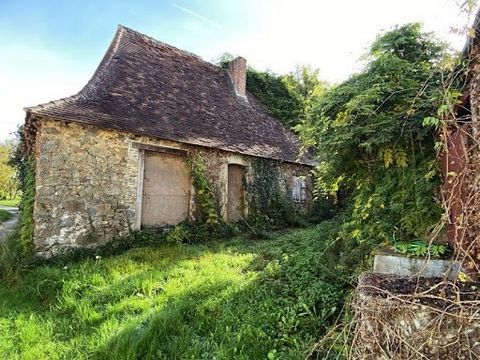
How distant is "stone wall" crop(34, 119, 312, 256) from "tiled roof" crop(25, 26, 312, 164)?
1.43 feet

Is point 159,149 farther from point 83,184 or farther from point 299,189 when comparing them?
point 299,189

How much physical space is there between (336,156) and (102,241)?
237 inches

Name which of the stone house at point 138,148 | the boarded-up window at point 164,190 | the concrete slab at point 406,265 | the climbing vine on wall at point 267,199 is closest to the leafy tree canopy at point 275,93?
the stone house at point 138,148

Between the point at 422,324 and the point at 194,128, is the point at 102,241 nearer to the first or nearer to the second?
the point at 194,128

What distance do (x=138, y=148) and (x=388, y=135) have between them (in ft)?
20.9

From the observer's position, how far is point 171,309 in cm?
408

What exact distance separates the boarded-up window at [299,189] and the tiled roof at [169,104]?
89 cm

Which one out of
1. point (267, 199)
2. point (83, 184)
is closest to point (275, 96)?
point (267, 199)

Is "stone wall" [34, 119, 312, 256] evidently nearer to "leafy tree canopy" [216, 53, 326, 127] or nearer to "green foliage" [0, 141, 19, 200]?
"leafy tree canopy" [216, 53, 326, 127]

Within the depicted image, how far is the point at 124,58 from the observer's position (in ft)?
33.1

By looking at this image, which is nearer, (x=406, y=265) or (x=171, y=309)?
(x=406, y=265)

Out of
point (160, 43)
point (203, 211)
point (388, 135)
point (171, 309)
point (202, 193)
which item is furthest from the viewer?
point (160, 43)

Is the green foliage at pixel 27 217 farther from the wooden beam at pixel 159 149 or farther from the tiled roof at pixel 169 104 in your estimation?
the wooden beam at pixel 159 149

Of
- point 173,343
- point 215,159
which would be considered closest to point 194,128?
point 215,159
